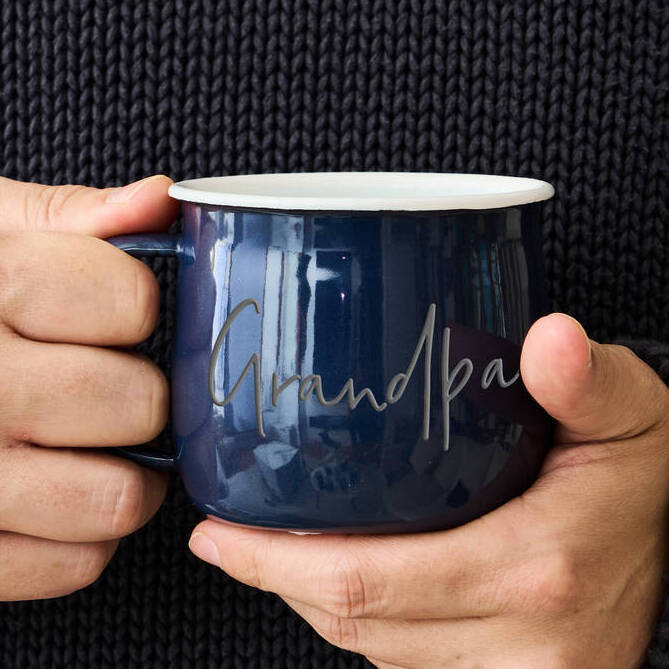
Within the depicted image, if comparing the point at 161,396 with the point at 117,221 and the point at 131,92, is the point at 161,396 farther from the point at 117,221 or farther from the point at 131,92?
the point at 131,92

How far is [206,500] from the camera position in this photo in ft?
1.84

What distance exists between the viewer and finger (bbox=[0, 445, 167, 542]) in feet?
1.94

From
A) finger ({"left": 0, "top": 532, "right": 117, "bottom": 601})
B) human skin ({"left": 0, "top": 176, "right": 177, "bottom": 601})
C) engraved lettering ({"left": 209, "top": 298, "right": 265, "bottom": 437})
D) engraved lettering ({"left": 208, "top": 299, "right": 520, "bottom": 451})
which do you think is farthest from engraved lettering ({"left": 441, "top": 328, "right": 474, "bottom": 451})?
finger ({"left": 0, "top": 532, "right": 117, "bottom": 601})

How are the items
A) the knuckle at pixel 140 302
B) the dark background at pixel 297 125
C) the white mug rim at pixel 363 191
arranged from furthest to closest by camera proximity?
the dark background at pixel 297 125 → the knuckle at pixel 140 302 → the white mug rim at pixel 363 191

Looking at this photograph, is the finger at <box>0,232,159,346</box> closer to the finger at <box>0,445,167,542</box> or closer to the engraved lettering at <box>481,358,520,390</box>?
the finger at <box>0,445,167,542</box>

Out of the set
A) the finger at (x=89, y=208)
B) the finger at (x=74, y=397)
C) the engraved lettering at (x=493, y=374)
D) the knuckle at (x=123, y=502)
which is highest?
the finger at (x=89, y=208)

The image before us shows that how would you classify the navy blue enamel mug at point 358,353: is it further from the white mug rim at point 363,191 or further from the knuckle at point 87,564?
the knuckle at point 87,564

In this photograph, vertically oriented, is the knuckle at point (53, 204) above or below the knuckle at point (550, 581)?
above

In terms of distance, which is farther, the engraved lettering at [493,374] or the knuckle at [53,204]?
the knuckle at [53,204]

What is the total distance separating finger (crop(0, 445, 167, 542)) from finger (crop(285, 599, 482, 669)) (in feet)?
0.49

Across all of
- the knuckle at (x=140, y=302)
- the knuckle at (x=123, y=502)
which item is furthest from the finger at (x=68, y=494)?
the knuckle at (x=140, y=302)

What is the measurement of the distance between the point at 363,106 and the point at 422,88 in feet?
0.21

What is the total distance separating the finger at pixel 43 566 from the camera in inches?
24.8

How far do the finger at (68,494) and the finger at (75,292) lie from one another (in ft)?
0.29
